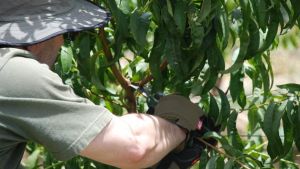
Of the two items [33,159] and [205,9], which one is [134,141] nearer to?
[205,9]

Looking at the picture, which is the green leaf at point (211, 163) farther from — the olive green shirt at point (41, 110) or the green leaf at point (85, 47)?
the green leaf at point (85, 47)

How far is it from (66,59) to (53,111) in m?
0.50

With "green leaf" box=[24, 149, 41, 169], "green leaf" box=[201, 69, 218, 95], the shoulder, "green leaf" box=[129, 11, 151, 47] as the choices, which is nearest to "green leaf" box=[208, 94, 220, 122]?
"green leaf" box=[201, 69, 218, 95]

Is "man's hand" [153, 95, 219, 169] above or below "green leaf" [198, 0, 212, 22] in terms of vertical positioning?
below

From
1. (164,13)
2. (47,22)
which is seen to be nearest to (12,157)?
(47,22)

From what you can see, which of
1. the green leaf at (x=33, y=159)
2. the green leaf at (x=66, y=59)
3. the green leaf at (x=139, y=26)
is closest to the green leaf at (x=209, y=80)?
the green leaf at (x=139, y=26)

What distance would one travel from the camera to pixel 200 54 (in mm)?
2408

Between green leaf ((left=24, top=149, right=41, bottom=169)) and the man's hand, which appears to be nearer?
the man's hand

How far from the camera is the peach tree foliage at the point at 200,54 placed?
234 cm

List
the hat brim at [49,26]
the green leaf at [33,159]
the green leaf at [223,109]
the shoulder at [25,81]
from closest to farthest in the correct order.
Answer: the shoulder at [25,81] → the hat brim at [49,26] → the green leaf at [223,109] → the green leaf at [33,159]

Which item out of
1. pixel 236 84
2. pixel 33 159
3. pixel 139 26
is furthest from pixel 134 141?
pixel 33 159

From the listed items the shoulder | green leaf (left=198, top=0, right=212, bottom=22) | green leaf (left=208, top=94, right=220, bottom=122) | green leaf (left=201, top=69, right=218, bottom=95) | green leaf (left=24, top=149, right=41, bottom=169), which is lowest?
green leaf (left=24, top=149, right=41, bottom=169)

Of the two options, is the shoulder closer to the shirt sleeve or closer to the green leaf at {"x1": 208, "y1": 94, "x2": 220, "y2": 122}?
the shirt sleeve

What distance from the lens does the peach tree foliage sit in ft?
7.67
